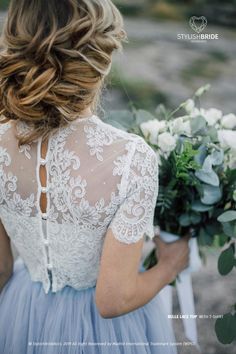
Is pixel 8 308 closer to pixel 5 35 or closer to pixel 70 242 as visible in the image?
pixel 70 242

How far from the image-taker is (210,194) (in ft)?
3.50

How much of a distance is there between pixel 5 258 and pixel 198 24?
2.11ft

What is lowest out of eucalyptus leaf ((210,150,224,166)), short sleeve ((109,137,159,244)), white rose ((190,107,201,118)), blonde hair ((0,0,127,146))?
eucalyptus leaf ((210,150,224,166))

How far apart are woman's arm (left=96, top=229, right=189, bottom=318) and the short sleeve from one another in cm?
2

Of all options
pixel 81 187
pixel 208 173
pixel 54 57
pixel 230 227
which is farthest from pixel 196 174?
pixel 54 57

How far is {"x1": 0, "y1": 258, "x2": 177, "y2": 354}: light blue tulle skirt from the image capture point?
1071 millimetres

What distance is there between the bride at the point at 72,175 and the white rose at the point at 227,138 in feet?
0.86

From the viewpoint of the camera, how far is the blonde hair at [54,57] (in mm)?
808

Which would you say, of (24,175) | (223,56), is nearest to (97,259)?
(24,175)

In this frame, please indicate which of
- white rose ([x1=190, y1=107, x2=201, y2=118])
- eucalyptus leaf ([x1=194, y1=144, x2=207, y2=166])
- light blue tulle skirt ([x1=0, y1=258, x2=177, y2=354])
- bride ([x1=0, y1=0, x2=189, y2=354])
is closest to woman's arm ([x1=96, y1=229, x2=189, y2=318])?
bride ([x1=0, y1=0, x2=189, y2=354])

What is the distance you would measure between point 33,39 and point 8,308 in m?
0.60

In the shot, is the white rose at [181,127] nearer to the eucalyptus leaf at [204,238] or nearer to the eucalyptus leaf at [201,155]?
the eucalyptus leaf at [201,155]

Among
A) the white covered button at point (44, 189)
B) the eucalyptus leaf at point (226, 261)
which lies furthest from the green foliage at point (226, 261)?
the white covered button at point (44, 189)

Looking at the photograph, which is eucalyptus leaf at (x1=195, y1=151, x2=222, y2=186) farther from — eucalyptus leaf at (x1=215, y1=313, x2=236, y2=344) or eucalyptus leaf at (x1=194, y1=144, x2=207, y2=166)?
eucalyptus leaf at (x1=215, y1=313, x2=236, y2=344)
